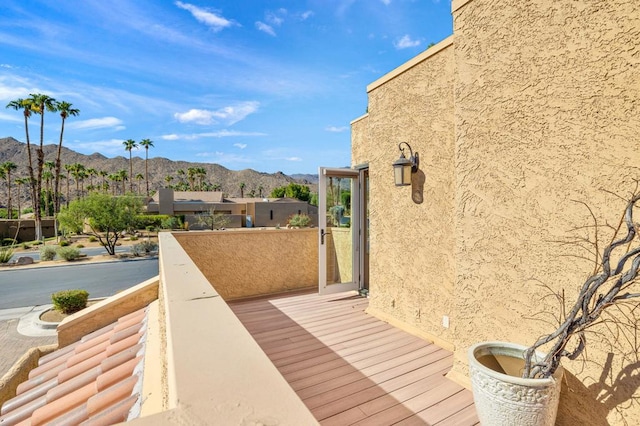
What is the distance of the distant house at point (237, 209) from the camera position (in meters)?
39.1

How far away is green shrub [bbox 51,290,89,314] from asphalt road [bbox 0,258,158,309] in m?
4.03

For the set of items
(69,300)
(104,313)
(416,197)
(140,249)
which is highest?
(416,197)

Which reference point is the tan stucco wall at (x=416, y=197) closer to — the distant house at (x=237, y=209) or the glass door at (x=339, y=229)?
the glass door at (x=339, y=229)

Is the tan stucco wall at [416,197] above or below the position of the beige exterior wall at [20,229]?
above

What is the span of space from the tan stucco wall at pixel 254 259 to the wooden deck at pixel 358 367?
0.95 m

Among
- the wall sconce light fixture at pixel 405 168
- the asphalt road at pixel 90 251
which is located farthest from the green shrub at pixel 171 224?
the wall sconce light fixture at pixel 405 168

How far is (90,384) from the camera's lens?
97.9 inches

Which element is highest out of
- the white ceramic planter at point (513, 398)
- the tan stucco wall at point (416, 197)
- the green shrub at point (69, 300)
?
the tan stucco wall at point (416, 197)

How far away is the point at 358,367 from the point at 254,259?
3.25 meters

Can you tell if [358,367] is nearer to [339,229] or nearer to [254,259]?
[339,229]

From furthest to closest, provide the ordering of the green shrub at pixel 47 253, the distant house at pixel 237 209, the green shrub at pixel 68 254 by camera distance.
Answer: the distant house at pixel 237 209
the green shrub at pixel 47 253
the green shrub at pixel 68 254

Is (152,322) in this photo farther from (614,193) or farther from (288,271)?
(614,193)

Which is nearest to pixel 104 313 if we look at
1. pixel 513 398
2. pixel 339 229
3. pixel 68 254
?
pixel 339 229

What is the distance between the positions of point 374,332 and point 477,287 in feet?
5.67
